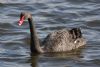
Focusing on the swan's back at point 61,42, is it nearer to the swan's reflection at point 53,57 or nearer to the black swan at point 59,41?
the black swan at point 59,41

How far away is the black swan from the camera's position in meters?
12.7

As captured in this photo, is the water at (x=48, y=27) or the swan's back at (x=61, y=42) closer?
the water at (x=48, y=27)

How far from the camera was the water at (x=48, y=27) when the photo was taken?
39.9ft

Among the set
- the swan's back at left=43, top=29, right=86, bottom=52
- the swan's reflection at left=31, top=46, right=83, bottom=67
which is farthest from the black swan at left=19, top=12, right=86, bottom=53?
the swan's reflection at left=31, top=46, right=83, bottom=67

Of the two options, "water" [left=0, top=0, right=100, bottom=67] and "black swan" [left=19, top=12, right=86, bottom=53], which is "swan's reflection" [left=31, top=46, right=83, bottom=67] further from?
"black swan" [left=19, top=12, right=86, bottom=53]

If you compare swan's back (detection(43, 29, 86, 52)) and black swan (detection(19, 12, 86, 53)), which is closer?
black swan (detection(19, 12, 86, 53))

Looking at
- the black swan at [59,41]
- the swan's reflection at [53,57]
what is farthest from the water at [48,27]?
the black swan at [59,41]

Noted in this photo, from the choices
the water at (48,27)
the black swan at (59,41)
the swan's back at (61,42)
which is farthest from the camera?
the swan's back at (61,42)

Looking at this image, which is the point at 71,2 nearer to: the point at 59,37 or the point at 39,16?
the point at 39,16

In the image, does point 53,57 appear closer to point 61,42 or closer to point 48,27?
point 61,42

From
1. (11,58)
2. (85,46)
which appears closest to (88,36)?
(85,46)

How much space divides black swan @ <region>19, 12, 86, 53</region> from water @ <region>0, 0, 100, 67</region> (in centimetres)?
23

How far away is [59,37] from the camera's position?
43.9 ft

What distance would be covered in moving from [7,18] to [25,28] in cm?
121
